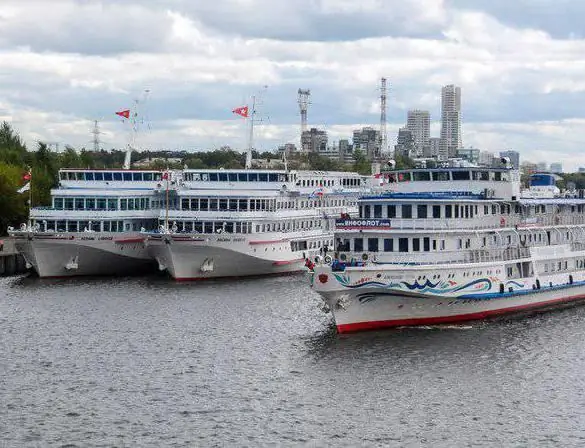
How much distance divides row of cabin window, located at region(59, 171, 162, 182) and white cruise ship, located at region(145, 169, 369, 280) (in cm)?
319

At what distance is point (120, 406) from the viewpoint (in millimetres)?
44781

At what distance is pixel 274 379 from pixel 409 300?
1263 centimetres

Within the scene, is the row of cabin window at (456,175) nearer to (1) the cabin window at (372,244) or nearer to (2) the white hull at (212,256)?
(1) the cabin window at (372,244)

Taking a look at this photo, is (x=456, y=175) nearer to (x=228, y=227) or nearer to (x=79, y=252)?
(x=228, y=227)

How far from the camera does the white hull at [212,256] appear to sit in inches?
3346

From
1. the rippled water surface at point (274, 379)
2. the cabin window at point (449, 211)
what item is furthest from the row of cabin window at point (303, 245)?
the cabin window at point (449, 211)

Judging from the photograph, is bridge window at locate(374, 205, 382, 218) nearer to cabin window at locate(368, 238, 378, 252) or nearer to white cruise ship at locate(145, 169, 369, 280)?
cabin window at locate(368, 238, 378, 252)

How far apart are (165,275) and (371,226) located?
3551 cm

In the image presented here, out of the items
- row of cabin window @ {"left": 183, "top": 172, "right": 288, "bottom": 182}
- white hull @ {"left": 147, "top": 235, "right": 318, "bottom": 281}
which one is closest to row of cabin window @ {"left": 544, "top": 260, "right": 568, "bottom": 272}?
white hull @ {"left": 147, "top": 235, "right": 318, "bottom": 281}

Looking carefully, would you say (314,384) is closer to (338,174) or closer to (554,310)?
(554,310)

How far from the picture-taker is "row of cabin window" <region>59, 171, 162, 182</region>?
314 feet

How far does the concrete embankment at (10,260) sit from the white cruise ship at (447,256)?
136 feet

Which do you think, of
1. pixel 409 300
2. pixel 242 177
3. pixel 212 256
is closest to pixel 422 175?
pixel 409 300

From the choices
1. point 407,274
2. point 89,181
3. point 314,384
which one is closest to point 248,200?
point 89,181
